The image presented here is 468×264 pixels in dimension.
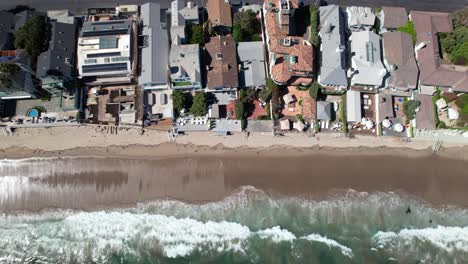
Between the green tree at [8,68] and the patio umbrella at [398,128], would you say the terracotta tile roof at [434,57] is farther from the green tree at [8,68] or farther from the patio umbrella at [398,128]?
the green tree at [8,68]

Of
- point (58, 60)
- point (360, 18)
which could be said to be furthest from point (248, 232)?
point (360, 18)

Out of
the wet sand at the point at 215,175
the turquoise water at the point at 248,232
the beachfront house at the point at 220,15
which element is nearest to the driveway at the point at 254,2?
the beachfront house at the point at 220,15

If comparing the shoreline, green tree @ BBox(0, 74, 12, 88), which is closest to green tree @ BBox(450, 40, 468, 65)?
the shoreline

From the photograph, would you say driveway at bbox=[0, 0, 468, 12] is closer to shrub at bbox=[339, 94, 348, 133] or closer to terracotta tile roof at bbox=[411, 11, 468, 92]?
terracotta tile roof at bbox=[411, 11, 468, 92]

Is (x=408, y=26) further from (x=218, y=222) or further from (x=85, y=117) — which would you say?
(x=85, y=117)

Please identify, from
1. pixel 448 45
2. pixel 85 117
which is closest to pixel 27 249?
pixel 85 117

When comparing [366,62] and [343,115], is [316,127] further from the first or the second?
[366,62]
